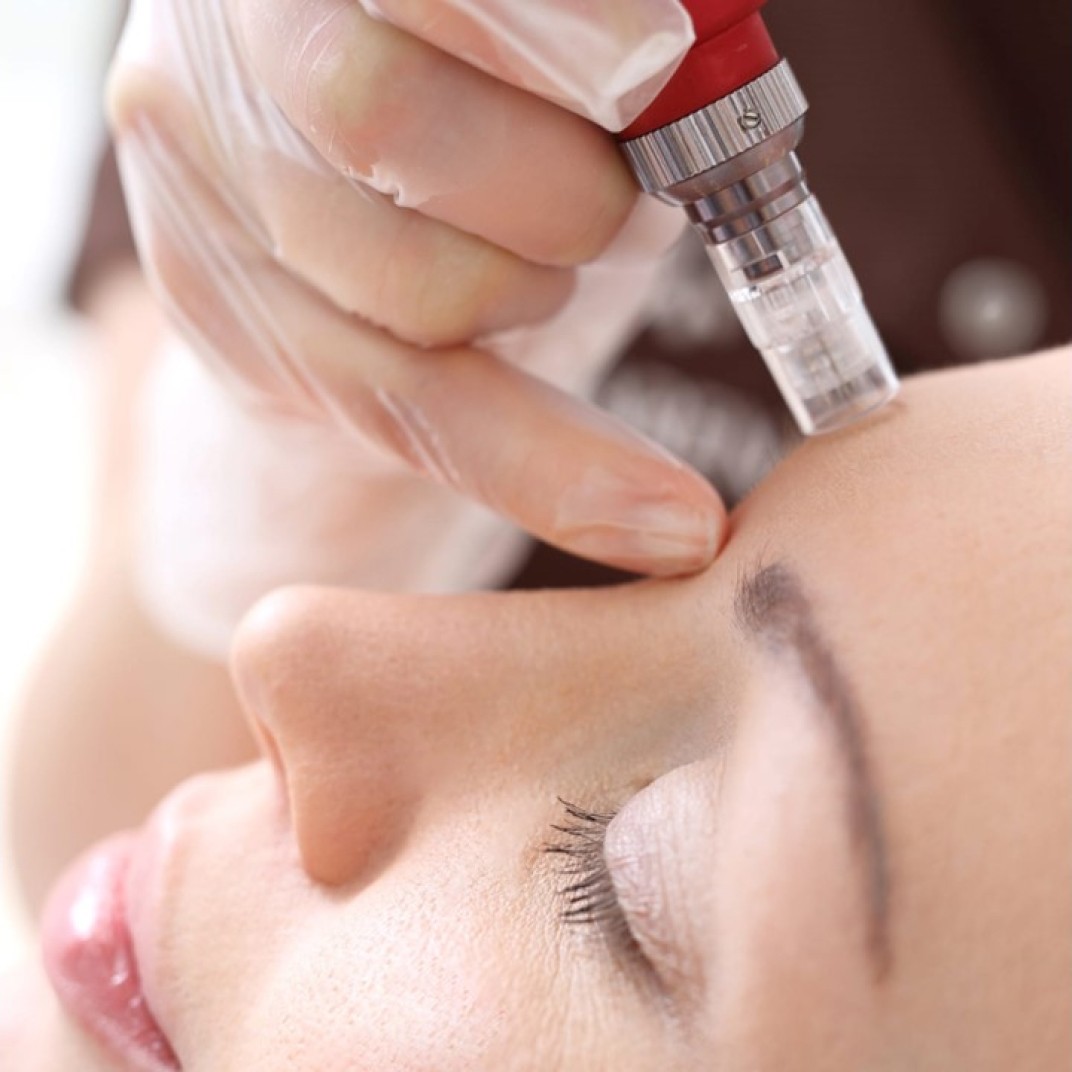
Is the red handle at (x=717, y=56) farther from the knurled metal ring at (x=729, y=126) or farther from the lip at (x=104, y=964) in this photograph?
the lip at (x=104, y=964)

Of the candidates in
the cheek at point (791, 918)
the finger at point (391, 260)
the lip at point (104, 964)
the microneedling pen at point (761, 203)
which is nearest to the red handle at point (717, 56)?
the microneedling pen at point (761, 203)

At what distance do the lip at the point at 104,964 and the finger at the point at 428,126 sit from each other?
0.42 m

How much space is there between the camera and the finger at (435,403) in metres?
0.70

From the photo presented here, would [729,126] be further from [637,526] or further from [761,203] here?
[637,526]

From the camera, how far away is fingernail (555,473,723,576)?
2.17ft

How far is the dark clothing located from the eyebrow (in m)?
0.62

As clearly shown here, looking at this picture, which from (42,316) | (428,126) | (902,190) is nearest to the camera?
(428,126)

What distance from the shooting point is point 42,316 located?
1677 millimetres

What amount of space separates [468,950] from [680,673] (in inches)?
6.6

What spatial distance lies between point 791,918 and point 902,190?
915 mm

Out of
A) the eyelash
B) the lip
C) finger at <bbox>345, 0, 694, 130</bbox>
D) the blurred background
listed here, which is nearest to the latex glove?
finger at <bbox>345, 0, 694, 130</bbox>

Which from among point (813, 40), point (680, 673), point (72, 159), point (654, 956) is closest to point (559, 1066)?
point (654, 956)

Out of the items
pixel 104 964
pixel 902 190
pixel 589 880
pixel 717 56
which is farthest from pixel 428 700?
pixel 902 190

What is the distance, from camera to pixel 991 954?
18.9 inches
